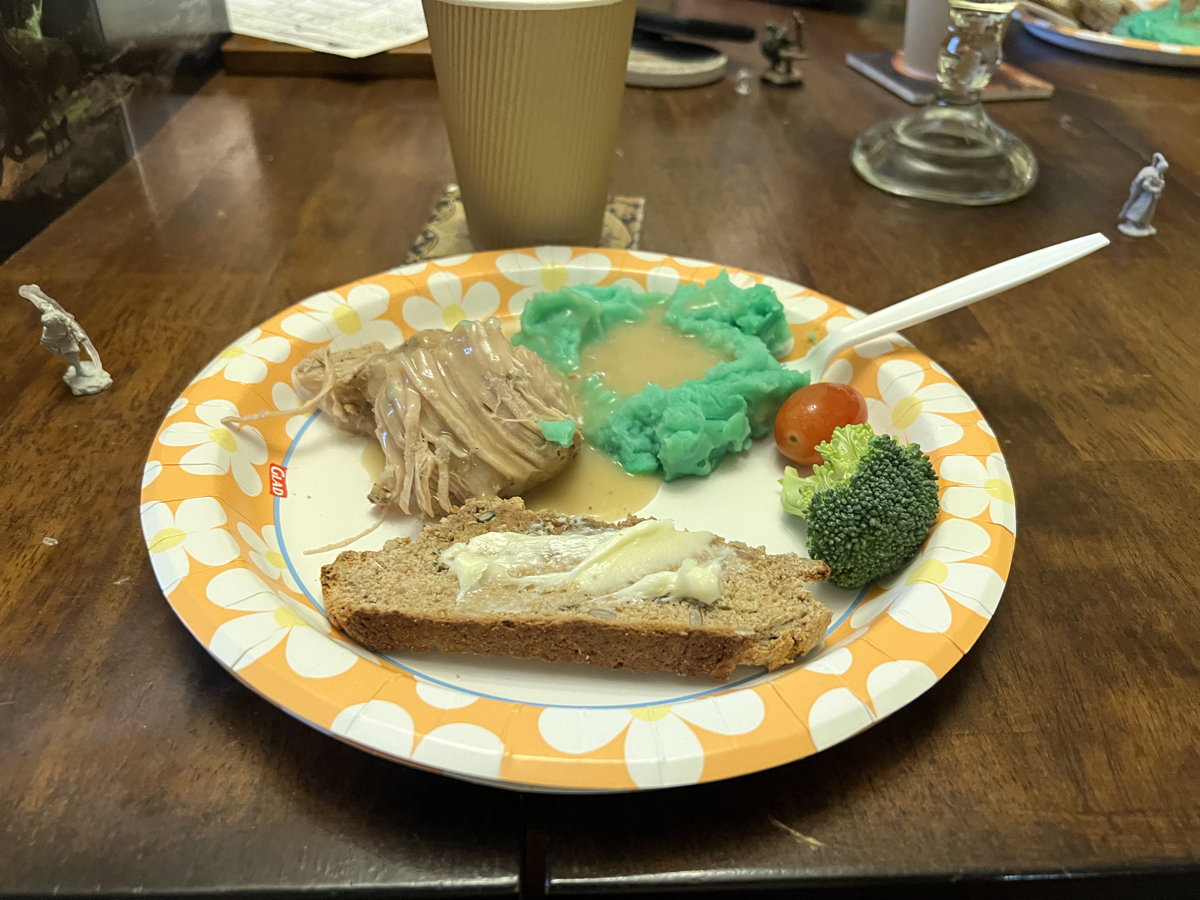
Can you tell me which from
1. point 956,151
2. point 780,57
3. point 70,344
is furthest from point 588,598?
point 780,57

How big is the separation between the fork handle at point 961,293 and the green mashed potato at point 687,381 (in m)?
0.16

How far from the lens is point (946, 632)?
1.15 m

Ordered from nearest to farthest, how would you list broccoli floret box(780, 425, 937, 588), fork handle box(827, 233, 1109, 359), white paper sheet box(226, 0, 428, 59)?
broccoli floret box(780, 425, 937, 588), fork handle box(827, 233, 1109, 359), white paper sheet box(226, 0, 428, 59)

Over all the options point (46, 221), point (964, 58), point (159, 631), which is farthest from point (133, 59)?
point (964, 58)

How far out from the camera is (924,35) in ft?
12.0

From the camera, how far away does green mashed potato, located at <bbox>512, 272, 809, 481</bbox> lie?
1.64m

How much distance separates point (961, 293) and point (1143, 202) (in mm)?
1161

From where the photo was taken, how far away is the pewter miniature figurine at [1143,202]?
2441 mm

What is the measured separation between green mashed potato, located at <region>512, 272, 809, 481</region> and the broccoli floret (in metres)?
0.27

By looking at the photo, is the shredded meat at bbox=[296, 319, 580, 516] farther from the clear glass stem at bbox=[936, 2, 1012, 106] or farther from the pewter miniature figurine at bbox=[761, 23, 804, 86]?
the pewter miniature figurine at bbox=[761, 23, 804, 86]

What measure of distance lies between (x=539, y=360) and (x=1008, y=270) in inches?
42.8

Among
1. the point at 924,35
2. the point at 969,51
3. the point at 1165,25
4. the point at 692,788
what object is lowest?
the point at 692,788

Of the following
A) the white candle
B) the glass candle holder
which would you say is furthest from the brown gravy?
the white candle

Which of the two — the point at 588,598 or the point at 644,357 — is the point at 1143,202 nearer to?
the point at 644,357
